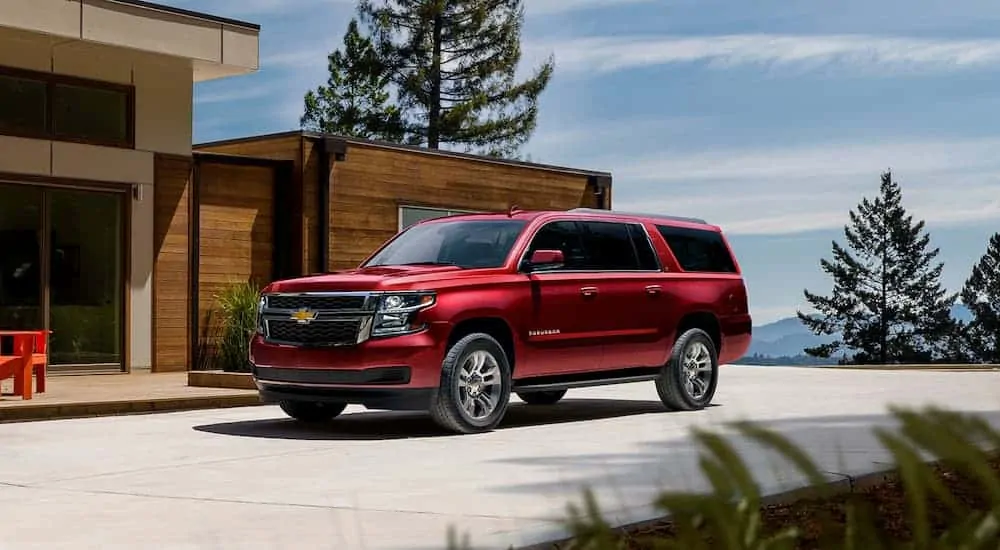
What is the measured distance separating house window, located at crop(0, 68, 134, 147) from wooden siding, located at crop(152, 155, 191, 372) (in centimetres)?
87

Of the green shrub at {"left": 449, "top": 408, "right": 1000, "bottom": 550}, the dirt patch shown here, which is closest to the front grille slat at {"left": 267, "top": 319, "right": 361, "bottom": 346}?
the dirt patch

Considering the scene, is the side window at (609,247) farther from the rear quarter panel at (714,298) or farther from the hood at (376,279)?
the hood at (376,279)

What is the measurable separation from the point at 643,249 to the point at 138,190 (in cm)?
928

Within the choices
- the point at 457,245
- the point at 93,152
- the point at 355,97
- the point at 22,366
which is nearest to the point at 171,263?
the point at 93,152

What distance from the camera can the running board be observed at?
12516mm

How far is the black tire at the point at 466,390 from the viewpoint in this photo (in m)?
11.5

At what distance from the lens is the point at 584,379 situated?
42.7 feet

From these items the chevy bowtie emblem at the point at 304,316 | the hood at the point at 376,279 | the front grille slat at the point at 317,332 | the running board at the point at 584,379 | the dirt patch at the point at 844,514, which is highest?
the hood at the point at 376,279

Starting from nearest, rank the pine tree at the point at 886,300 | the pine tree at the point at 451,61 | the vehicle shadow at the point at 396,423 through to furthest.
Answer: the vehicle shadow at the point at 396,423 < the pine tree at the point at 451,61 < the pine tree at the point at 886,300

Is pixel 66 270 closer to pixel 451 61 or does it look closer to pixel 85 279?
pixel 85 279

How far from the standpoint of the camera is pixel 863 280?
87.4 m

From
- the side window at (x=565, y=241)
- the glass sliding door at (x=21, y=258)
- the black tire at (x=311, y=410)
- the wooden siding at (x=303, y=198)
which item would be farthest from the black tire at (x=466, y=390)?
the wooden siding at (x=303, y=198)

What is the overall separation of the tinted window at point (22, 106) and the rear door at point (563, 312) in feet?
30.4

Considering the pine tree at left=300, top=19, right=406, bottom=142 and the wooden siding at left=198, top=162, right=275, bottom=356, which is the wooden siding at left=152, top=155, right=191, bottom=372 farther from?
the pine tree at left=300, top=19, right=406, bottom=142
